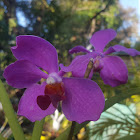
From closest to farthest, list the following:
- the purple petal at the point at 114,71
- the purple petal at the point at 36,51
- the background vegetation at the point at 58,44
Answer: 1. the purple petal at the point at 36,51
2. the purple petal at the point at 114,71
3. the background vegetation at the point at 58,44

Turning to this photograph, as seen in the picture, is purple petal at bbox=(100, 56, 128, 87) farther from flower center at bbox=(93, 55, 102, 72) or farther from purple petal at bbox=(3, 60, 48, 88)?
purple petal at bbox=(3, 60, 48, 88)

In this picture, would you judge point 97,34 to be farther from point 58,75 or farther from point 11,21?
point 11,21

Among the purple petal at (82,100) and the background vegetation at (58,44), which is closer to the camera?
the purple petal at (82,100)

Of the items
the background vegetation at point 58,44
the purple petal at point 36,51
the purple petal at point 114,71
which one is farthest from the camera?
the background vegetation at point 58,44

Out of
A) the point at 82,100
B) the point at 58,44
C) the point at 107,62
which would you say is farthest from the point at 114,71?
the point at 58,44

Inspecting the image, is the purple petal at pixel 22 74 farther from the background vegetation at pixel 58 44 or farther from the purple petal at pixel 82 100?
the background vegetation at pixel 58 44

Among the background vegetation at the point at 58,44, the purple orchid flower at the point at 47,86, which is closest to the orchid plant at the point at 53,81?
the purple orchid flower at the point at 47,86

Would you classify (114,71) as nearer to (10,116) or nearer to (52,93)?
(52,93)

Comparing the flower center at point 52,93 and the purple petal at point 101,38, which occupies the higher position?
the purple petal at point 101,38
